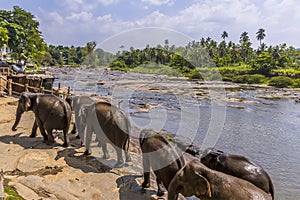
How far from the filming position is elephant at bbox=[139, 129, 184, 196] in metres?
4.48

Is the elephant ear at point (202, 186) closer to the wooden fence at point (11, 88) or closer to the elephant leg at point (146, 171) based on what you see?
the elephant leg at point (146, 171)

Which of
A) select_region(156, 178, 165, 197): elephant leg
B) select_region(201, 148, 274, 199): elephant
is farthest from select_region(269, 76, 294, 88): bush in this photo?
select_region(156, 178, 165, 197): elephant leg

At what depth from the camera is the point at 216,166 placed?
15.5 ft

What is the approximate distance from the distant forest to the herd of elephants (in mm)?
15475

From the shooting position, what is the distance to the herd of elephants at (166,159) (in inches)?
124

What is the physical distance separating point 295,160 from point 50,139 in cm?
917

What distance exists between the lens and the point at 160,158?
4668 mm

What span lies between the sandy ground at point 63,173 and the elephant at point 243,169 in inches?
50.8

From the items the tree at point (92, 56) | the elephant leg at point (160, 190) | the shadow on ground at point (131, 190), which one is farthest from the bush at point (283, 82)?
the elephant leg at point (160, 190)

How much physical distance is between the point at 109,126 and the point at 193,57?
2447 inches

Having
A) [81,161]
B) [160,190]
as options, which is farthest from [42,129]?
[160,190]

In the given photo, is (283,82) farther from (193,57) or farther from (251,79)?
(193,57)

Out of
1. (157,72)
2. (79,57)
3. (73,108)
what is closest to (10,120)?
(73,108)

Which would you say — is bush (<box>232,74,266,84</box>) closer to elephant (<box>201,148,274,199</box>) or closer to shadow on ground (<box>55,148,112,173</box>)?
shadow on ground (<box>55,148,112,173</box>)
